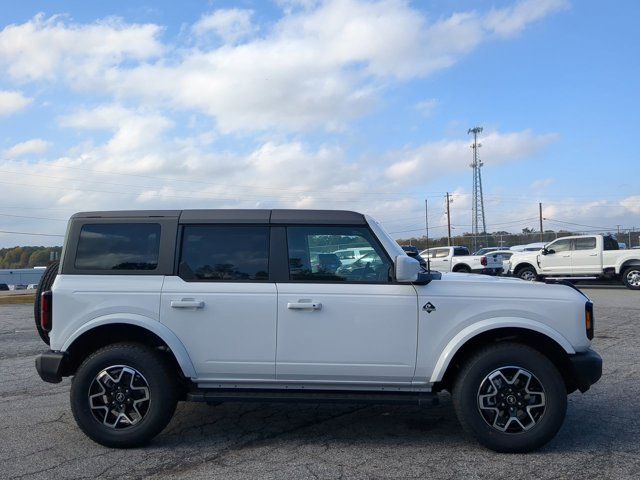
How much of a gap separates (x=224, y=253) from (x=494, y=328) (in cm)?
228

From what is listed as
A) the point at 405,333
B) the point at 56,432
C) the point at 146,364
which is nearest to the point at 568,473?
the point at 405,333

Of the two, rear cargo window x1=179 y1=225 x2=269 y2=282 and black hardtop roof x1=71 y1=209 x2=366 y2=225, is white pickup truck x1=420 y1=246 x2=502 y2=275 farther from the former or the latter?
rear cargo window x1=179 y1=225 x2=269 y2=282

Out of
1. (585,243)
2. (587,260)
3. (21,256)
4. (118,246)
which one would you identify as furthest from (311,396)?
(21,256)

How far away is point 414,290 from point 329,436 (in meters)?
1.51

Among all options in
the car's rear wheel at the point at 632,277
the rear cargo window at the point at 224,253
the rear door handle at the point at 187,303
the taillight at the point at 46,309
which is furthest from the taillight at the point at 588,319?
the car's rear wheel at the point at 632,277

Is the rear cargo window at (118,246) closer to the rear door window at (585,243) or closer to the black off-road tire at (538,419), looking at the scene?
the black off-road tire at (538,419)

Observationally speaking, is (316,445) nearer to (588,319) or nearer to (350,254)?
(350,254)

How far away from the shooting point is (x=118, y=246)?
16.5 ft

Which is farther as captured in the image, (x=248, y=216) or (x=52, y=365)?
(x=248, y=216)

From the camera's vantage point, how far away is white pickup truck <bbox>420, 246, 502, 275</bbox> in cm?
2732

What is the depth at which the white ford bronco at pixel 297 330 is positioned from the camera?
180 inches

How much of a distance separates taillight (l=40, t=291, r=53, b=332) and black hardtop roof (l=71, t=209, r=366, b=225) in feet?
2.41

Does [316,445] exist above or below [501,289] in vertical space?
below

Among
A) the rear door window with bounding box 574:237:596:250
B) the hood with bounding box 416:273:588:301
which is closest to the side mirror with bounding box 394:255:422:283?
the hood with bounding box 416:273:588:301
